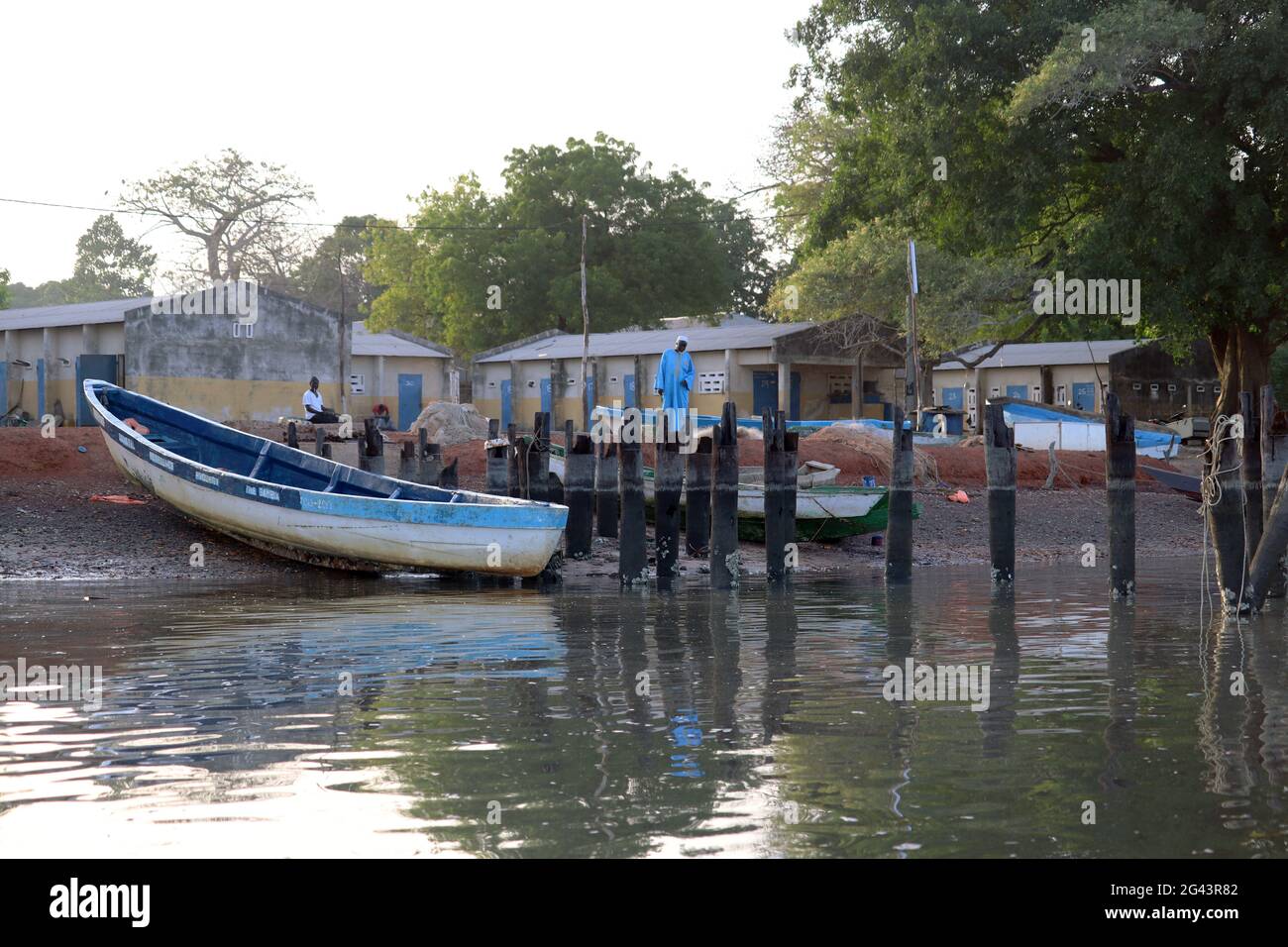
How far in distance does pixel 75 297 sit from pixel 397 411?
57635 mm

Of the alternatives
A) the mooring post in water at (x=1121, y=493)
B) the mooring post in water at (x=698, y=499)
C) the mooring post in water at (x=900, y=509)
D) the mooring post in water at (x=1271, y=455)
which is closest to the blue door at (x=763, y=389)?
the mooring post in water at (x=698, y=499)

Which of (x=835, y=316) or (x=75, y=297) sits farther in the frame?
(x=75, y=297)

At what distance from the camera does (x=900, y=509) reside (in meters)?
18.4

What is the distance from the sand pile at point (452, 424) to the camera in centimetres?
3369

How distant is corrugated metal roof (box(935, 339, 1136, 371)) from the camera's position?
149ft

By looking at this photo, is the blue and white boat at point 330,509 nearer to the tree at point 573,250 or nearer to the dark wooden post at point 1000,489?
the dark wooden post at point 1000,489

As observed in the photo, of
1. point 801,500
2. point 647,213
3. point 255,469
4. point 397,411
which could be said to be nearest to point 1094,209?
point 801,500

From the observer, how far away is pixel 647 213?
57750mm

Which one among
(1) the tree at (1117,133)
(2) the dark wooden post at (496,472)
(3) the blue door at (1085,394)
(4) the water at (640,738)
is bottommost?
(4) the water at (640,738)

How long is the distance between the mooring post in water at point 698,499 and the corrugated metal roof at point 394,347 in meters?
25.2

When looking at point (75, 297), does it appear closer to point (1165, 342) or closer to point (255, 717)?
point (1165, 342)

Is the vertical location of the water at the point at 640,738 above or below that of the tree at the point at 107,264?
below

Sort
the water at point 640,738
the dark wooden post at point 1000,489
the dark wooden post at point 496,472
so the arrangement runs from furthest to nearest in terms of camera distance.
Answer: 1. the dark wooden post at point 496,472
2. the dark wooden post at point 1000,489
3. the water at point 640,738

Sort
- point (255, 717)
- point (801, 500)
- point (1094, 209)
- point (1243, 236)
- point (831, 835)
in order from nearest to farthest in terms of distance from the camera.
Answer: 1. point (831, 835)
2. point (255, 717)
3. point (801, 500)
4. point (1243, 236)
5. point (1094, 209)
